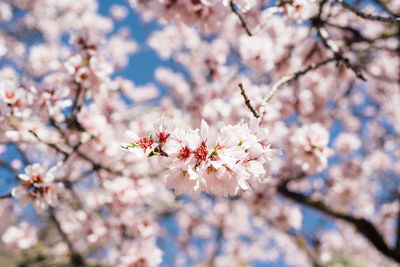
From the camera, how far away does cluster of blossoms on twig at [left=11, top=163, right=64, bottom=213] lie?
6.47ft

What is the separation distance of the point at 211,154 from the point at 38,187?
1403 mm

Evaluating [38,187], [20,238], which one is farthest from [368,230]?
[20,238]

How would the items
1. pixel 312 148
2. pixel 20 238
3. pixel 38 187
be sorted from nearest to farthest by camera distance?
pixel 38 187 < pixel 312 148 < pixel 20 238

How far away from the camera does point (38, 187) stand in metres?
2.00

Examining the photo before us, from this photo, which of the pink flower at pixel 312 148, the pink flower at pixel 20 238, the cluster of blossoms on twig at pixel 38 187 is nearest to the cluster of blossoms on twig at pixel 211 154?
the cluster of blossoms on twig at pixel 38 187

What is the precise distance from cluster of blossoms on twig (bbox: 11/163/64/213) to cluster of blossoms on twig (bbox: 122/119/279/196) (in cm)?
100

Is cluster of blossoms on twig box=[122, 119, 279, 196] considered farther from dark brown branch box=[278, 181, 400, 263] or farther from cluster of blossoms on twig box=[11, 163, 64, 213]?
dark brown branch box=[278, 181, 400, 263]

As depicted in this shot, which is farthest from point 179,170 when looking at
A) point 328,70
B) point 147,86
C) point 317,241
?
point 147,86

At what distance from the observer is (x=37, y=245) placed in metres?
4.60

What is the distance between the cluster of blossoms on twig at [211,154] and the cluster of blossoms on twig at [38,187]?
3.29 ft

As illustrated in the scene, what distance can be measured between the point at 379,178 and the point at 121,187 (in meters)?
4.28

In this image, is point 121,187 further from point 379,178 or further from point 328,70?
point 379,178

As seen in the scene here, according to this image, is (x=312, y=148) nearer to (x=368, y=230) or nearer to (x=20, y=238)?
(x=368, y=230)

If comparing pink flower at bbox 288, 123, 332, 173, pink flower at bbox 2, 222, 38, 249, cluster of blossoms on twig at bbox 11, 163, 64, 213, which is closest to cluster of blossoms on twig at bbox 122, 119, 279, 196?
cluster of blossoms on twig at bbox 11, 163, 64, 213
